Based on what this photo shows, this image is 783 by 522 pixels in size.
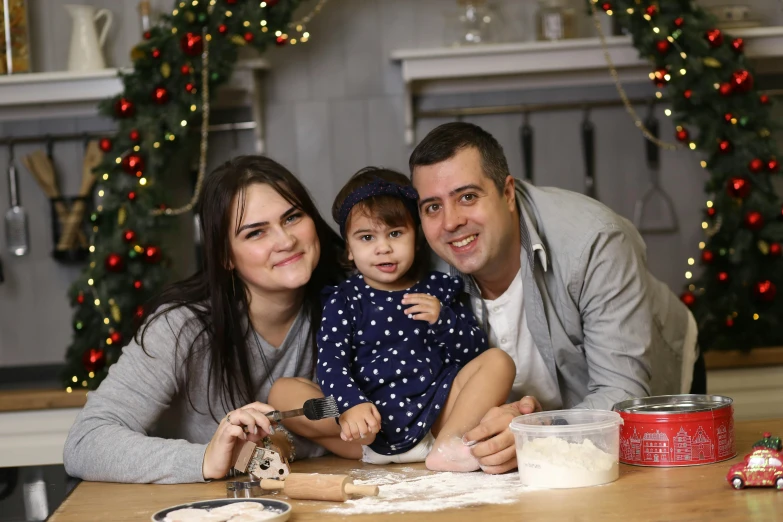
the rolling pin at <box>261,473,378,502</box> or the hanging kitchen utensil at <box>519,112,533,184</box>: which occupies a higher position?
the hanging kitchen utensil at <box>519,112,533,184</box>

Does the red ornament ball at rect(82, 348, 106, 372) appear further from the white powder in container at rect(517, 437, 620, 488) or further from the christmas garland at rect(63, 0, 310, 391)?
the white powder in container at rect(517, 437, 620, 488)

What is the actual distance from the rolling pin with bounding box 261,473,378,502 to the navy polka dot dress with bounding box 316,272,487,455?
1.07 ft

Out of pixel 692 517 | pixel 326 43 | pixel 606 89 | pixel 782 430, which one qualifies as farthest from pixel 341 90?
pixel 692 517

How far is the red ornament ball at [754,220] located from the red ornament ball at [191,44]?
6.40 feet

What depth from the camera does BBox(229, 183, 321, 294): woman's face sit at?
2146 millimetres

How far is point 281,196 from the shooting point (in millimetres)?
2195

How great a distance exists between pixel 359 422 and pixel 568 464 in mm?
434

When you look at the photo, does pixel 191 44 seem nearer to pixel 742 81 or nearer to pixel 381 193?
pixel 381 193

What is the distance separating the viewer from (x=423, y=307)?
6.89 ft

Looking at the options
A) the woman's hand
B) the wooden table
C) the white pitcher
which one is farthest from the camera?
the white pitcher

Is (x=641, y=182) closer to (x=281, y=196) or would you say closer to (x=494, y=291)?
(x=494, y=291)

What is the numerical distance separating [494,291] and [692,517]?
100 cm

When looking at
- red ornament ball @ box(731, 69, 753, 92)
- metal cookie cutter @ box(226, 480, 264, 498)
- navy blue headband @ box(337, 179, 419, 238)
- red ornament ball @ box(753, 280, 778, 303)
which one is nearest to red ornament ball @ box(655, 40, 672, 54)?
red ornament ball @ box(731, 69, 753, 92)

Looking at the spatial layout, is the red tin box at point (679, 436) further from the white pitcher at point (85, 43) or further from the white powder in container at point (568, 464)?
the white pitcher at point (85, 43)
